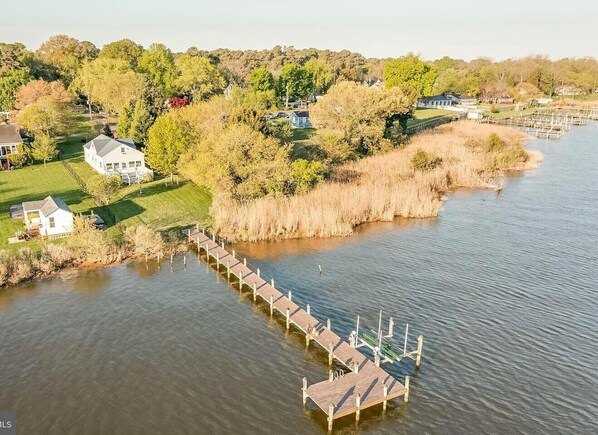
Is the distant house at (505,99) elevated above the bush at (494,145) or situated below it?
above

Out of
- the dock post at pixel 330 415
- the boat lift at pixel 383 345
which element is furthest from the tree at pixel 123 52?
the dock post at pixel 330 415

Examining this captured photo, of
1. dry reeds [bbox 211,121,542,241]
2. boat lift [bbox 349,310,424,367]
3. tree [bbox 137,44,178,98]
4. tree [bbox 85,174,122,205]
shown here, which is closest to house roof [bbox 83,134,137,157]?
tree [bbox 85,174,122,205]

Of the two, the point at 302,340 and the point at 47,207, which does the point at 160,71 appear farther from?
the point at 302,340

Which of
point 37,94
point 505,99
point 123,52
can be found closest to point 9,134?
point 37,94

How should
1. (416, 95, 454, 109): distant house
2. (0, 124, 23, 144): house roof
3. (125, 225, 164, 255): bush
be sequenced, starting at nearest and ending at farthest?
(125, 225, 164, 255): bush < (0, 124, 23, 144): house roof < (416, 95, 454, 109): distant house

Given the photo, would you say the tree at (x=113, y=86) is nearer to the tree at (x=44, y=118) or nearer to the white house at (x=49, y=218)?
the tree at (x=44, y=118)

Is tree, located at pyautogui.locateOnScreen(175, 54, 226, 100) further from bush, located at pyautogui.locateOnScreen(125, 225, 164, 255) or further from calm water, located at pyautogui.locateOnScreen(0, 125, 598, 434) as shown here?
calm water, located at pyautogui.locateOnScreen(0, 125, 598, 434)
